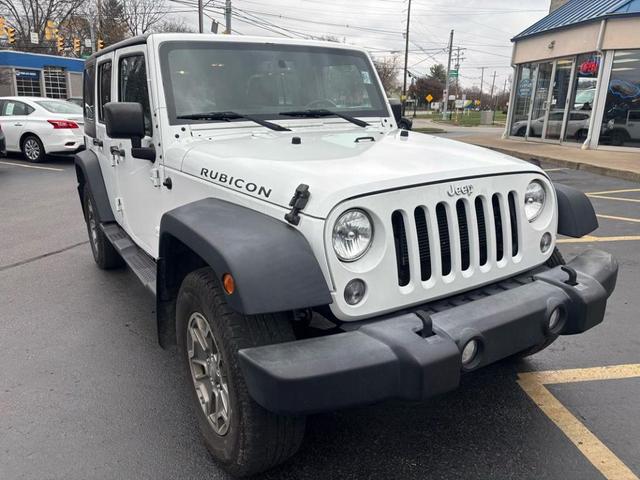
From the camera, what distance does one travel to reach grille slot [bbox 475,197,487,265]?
2543mm

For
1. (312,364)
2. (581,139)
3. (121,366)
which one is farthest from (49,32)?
(312,364)

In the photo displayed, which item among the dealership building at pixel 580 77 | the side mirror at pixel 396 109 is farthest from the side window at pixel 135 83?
the dealership building at pixel 580 77

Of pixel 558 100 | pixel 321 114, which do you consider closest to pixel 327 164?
pixel 321 114

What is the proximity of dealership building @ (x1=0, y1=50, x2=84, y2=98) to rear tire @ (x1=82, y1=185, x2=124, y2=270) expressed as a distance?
30066 mm

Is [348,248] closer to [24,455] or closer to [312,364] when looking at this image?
[312,364]

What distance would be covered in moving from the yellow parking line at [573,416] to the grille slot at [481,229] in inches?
41.5

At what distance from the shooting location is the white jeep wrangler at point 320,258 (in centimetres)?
198

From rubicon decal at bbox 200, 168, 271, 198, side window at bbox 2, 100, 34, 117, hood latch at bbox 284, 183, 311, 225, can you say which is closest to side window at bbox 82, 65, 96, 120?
rubicon decal at bbox 200, 168, 271, 198

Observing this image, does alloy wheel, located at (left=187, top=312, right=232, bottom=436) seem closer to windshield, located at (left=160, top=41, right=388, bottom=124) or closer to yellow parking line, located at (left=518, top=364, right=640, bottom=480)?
windshield, located at (left=160, top=41, right=388, bottom=124)

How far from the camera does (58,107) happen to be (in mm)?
13438

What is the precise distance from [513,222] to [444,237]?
0.49 meters

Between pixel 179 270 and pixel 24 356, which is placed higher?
pixel 179 270

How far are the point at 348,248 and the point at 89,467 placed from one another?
5.36ft

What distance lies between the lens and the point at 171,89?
3357 millimetres
